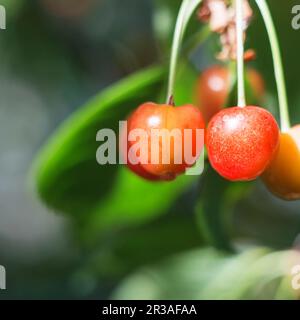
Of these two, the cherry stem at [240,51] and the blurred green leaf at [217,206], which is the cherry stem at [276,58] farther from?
the blurred green leaf at [217,206]

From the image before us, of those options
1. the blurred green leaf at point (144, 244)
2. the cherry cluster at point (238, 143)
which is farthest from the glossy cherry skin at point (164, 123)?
the blurred green leaf at point (144, 244)

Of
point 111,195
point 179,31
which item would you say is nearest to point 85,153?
point 111,195

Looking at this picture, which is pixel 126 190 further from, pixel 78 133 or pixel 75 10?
pixel 75 10

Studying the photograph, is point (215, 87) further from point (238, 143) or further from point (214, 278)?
point (214, 278)

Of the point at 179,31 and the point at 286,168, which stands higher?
the point at 179,31

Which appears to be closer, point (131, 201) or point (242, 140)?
point (242, 140)

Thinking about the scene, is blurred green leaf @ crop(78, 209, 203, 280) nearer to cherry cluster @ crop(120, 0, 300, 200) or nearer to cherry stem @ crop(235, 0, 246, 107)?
cherry cluster @ crop(120, 0, 300, 200)

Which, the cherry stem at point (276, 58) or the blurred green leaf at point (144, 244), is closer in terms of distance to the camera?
the cherry stem at point (276, 58)

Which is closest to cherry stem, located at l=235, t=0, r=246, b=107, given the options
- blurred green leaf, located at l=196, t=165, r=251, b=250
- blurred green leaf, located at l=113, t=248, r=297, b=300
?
blurred green leaf, located at l=196, t=165, r=251, b=250
